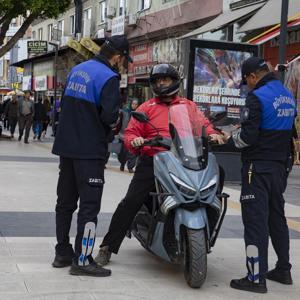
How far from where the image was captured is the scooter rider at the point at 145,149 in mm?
5156

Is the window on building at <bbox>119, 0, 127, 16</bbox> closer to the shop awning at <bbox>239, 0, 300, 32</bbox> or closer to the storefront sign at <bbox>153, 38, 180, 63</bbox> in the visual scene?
the storefront sign at <bbox>153, 38, 180, 63</bbox>

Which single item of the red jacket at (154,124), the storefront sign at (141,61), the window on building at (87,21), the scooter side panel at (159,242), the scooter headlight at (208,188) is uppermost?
the window on building at (87,21)

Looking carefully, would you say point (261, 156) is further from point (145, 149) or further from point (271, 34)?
point (271, 34)

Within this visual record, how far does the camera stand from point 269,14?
1511cm

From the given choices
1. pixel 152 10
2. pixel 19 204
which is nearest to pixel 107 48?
pixel 19 204

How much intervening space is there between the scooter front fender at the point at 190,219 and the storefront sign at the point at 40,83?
34.0 m

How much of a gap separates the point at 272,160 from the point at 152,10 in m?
20.5

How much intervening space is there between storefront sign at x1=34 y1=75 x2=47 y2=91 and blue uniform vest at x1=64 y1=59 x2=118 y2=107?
3333cm

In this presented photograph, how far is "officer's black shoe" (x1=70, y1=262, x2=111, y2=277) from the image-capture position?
4.93 meters

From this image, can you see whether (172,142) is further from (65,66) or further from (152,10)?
(65,66)

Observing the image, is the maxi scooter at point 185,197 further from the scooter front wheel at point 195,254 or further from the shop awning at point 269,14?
the shop awning at point 269,14

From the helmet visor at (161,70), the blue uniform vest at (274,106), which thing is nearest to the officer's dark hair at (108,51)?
the helmet visor at (161,70)

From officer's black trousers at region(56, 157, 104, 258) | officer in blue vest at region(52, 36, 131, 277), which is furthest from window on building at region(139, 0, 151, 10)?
officer's black trousers at region(56, 157, 104, 258)

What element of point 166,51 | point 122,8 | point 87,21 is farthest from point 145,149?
point 87,21
